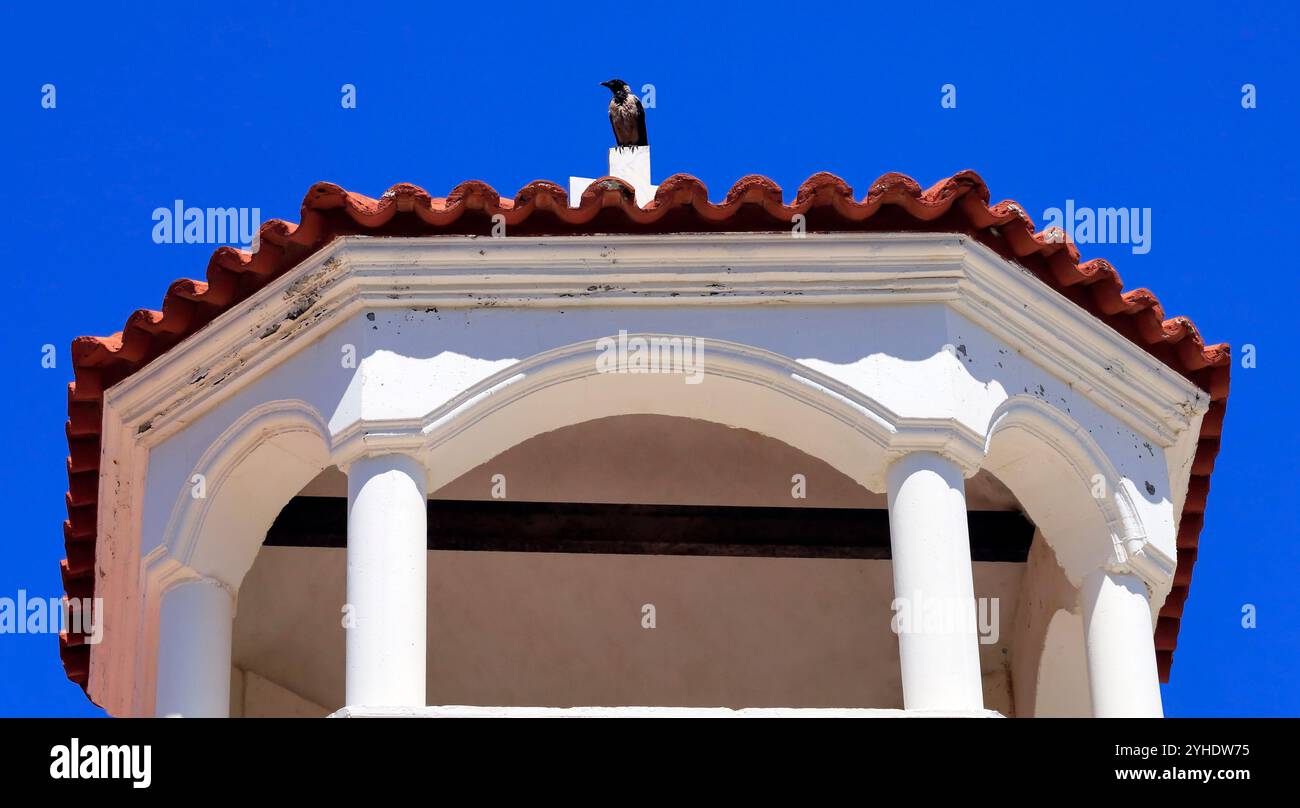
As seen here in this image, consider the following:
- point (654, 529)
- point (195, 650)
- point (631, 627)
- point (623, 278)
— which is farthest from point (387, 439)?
point (631, 627)

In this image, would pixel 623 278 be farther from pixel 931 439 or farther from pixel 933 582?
pixel 933 582

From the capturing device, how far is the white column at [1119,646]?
12367mm

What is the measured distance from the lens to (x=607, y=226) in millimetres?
12328

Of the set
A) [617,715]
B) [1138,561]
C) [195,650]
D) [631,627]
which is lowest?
[617,715]

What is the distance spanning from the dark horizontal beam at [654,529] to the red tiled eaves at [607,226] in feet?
4.74

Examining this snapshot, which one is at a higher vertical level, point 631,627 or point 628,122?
point 628,122

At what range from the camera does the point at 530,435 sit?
12461 mm

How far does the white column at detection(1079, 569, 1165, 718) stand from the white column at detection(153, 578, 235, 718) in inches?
141

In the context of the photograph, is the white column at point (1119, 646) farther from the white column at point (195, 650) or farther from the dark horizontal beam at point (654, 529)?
the white column at point (195, 650)

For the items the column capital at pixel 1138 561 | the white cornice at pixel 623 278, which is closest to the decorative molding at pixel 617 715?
the column capital at pixel 1138 561

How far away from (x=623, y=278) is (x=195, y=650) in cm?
232
